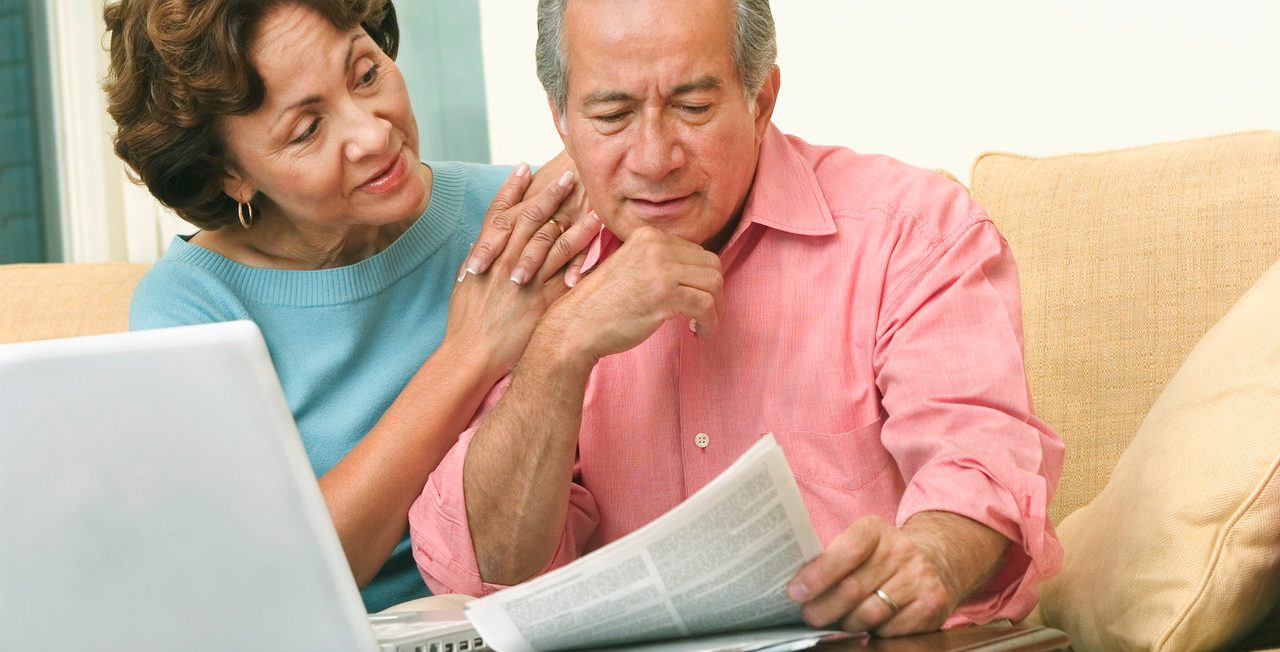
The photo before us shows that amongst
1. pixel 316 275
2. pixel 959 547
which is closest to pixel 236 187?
pixel 316 275

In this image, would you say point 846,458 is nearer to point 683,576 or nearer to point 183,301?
point 683,576

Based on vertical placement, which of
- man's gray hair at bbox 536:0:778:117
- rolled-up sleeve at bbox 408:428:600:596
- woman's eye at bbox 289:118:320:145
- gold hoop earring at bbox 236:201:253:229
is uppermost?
man's gray hair at bbox 536:0:778:117

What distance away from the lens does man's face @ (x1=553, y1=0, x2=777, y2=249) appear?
50.4 inches

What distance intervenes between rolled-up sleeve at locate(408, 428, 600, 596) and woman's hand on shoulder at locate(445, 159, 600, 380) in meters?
0.13

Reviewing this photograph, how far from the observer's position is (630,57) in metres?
1.28

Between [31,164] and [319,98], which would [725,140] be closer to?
[319,98]

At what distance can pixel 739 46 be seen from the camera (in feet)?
4.35

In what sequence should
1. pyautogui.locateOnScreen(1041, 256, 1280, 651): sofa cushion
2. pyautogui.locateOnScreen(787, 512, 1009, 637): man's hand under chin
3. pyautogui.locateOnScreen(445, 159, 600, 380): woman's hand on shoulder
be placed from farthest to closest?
1. pyautogui.locateOnScreen(445, 159, 600, 380): woman's hand on shoulder
2. pyautogui.locateOnScreen(1041, 256, 1280, 651): sofa cushion
3. pyautogui.locateOnScreen(787, 512, 1009, 637): man's hand under chin

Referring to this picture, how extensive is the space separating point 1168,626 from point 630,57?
2.44 feet

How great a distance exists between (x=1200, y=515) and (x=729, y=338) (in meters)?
0.52

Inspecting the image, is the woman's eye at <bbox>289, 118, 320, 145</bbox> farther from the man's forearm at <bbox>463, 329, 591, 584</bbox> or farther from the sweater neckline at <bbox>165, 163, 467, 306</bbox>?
the man's forearm at <bbox>463, 329, 591, 584</bbox>

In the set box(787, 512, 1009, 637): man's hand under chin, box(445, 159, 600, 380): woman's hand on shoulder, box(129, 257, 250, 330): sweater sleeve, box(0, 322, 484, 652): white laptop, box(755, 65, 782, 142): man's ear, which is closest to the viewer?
box(0, 322, 484, 652): white laptop

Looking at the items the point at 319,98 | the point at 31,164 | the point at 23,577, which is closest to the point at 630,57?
the point at 319,98

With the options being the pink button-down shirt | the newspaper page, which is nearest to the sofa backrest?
the pink button-down shirt
